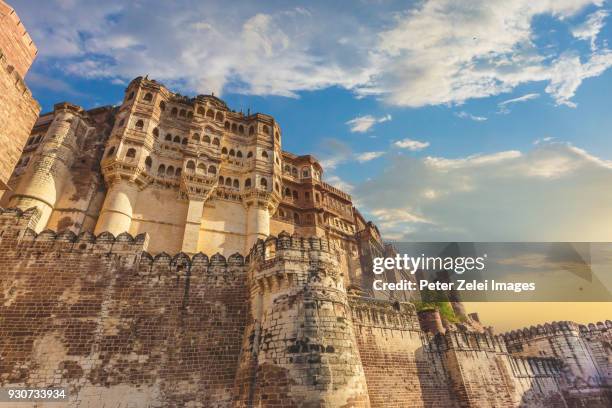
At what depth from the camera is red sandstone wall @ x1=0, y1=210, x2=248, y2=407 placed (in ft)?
34.5

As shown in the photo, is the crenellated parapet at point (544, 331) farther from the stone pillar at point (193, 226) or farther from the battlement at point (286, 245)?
the stone pillar at point (193, 226)

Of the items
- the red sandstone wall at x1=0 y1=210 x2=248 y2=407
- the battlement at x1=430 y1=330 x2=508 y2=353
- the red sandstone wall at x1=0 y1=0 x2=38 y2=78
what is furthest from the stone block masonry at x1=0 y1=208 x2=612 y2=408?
the red sandstone wall at x1=0 y1=0 x2=38 y2=78

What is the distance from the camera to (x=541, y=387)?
2002 centimetres

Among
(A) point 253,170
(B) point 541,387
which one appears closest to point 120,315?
(A) point 253,170

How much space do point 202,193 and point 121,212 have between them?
6.26 metres

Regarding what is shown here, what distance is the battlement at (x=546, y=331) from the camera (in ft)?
78.0

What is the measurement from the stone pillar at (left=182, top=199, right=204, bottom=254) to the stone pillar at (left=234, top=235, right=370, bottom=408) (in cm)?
1398

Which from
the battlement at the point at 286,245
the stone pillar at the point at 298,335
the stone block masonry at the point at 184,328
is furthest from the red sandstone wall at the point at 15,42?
the stone pillar at the point at 298,335

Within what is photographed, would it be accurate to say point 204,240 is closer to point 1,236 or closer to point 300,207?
point 300,207

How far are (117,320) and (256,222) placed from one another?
18.2 metres

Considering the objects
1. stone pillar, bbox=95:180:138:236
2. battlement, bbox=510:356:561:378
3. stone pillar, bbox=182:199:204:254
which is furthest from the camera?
stone pillar, bbox=182:199:204:254

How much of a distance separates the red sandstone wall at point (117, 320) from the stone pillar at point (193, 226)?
41.3 ft

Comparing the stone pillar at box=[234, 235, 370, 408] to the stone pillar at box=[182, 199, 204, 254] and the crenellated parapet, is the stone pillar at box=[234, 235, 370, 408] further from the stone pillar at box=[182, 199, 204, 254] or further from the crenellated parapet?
the crenellated parapet

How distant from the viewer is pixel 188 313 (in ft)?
40.3
